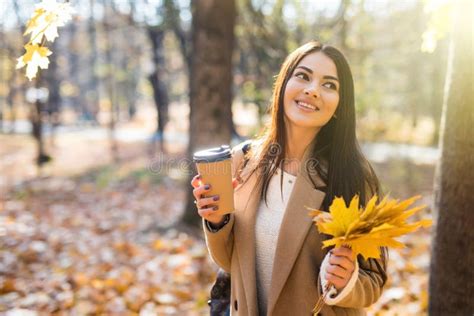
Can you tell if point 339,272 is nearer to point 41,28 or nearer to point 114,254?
point 41,28

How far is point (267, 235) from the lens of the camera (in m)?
1.97

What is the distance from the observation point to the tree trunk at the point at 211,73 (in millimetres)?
6082

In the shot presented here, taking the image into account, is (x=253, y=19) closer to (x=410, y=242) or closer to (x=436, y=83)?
(x=410, y=242)

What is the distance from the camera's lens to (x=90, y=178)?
12.4 meters

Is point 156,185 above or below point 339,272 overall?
below

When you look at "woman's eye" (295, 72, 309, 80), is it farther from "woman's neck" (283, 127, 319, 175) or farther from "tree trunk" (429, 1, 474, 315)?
"tree trunk" (429, 1, 474, 315)

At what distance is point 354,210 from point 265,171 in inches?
27.5

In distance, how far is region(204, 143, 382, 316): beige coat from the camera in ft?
6.06

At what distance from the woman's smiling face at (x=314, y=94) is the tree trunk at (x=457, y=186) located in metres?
0.99

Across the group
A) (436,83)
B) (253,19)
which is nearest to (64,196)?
(253,19)

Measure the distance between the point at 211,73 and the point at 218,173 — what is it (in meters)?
4.55

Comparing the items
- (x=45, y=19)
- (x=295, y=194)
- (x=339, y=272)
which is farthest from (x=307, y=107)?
(x=45, y=19)

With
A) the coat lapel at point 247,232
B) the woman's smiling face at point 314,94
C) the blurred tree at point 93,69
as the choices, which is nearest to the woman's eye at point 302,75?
the woman's smiling face at point 314,94

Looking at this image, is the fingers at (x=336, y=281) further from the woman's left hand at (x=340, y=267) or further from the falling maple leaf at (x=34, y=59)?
the falling maple leaf at (x=34, y=59)
